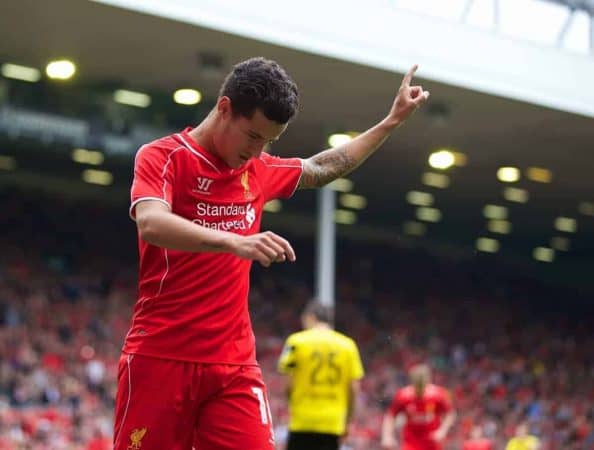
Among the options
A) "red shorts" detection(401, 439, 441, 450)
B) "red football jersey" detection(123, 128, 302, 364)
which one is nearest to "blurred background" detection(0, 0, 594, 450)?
"red shorts" detection(401, 439, 441, 450)

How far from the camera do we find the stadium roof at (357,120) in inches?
667

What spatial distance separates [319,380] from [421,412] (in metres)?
3.26

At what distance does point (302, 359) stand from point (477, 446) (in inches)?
321

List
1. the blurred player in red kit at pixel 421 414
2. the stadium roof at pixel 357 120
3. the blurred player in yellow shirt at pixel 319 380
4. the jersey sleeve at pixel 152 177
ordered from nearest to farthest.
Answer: the jersey sleeve at pixel 152 177 → the blurred player in yellow shirt at pixel 319 380 → the blurred player in red kit at pixel 421 414 → the stadium roof at pixel 357 120

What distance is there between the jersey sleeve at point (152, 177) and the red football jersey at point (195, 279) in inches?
0.6

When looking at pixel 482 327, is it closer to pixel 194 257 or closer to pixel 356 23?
pixel 356 23

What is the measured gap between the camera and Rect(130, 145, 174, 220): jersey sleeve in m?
4.52

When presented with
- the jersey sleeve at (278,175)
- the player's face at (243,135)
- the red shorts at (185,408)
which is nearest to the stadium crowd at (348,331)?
the jersey sleeve at (278,175)

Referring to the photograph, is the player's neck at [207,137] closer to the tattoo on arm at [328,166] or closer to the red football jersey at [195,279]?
the red football jersey at [195,279]

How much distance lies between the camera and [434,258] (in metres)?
37.8

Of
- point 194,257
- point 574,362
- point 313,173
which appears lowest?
point 194,257

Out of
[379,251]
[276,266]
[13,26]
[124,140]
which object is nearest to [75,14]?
[13,26]

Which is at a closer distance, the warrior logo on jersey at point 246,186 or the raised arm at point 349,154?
the warrior logo on jersey at point 246,186

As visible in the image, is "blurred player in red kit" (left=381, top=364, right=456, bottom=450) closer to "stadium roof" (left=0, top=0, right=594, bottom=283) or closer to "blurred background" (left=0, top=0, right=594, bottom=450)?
"blurred background" (left=0, top=0, right=594, bottom=450)
